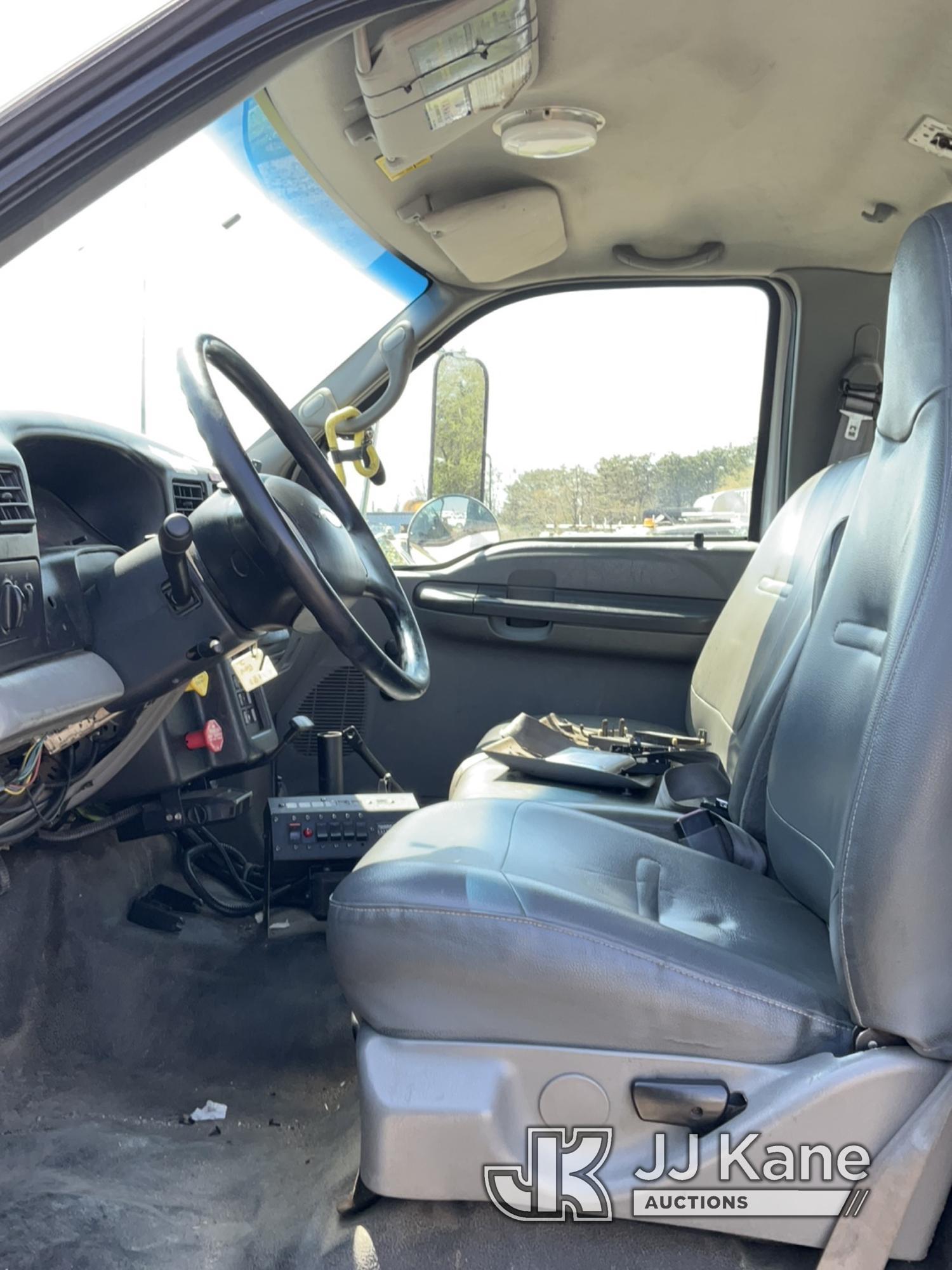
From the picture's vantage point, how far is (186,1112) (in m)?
1.52

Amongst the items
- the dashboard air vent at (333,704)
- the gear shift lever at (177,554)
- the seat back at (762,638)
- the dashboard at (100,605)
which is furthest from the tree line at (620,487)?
the gear shift lever at (177,554)

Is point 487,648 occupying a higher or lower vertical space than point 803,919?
higher

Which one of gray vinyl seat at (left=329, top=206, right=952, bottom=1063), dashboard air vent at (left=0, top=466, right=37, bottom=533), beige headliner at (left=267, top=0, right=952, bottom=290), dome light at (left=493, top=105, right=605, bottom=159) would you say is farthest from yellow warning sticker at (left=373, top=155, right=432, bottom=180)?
gray vinyl seat at (left=329, top=206, right=952, bottom=1063)

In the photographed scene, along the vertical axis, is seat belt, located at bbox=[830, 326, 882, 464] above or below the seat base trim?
above

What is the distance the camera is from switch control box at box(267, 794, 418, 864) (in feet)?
6.34

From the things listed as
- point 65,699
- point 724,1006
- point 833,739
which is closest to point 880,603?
point 833,739

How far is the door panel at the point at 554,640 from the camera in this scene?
2615 millimetres

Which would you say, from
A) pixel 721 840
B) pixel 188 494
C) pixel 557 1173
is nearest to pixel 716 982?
pixel 557 1173

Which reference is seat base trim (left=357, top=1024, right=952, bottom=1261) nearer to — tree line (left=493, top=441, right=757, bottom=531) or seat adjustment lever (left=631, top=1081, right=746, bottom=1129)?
seat adjustment lever (left=631, top=1081, right=746, bottom=1129)

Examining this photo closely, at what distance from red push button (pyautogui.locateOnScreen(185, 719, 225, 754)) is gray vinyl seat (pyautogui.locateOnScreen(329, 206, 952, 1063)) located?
711 mm

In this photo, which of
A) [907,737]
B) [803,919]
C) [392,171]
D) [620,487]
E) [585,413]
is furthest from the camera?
[620,487]

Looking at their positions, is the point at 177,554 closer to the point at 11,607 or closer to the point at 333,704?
the point at 11,607

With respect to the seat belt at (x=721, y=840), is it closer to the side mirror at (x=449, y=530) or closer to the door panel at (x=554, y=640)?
the door panel at (x=554, y=640)

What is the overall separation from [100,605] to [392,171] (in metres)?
0.96
